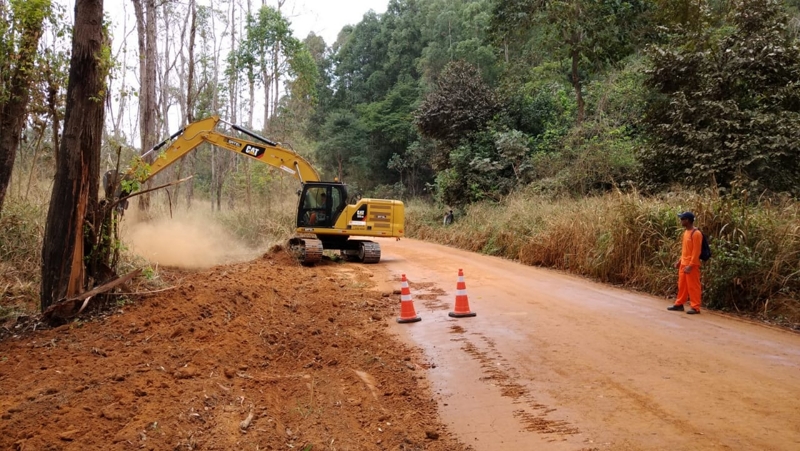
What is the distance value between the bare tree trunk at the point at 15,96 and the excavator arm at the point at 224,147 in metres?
3.52

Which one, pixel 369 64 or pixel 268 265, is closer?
pixel 268 265

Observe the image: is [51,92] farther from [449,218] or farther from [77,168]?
[449,218]

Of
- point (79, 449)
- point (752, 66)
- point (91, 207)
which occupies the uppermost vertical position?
point (752, 66)

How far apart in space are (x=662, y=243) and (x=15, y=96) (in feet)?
37.9

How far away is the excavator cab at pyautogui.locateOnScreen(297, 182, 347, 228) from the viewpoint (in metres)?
15.4

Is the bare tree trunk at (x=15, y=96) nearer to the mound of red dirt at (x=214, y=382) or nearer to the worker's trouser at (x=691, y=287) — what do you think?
the mound of red dirt at (x=214, y=382)

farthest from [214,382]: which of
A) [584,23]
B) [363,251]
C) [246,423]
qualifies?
[584,23]

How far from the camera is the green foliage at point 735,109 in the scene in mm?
13391

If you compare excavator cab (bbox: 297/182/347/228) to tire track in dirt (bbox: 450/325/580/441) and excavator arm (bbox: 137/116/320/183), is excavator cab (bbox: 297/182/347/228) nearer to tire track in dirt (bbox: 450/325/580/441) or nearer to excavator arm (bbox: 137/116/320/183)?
excavator arm (bbox: 137/116/320/183)

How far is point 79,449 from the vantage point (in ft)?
13.0

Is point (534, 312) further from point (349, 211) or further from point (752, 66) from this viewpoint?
point (752, 66)

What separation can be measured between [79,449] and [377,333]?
426cm

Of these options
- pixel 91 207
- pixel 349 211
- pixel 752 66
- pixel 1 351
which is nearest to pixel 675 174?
pixel 752 66

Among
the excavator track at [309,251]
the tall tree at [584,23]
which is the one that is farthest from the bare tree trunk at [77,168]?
the tall tree at [584,23]
